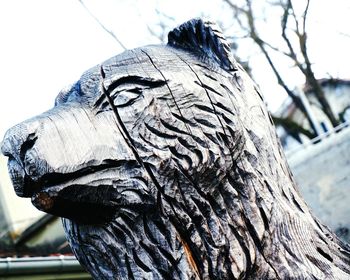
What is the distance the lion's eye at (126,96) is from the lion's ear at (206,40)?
178 mm

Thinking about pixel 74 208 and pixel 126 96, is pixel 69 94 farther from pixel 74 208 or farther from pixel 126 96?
pixel 74 208

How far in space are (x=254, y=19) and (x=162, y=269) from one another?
353 inches

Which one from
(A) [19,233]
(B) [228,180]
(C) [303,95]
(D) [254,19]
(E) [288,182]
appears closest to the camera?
(B) [228,180]

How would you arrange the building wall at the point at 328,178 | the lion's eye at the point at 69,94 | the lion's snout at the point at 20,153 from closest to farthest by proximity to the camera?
the lion's snout at the point at 20,153 → the lion's eye at the point at 69,94 → the building wall at the point at 328,178

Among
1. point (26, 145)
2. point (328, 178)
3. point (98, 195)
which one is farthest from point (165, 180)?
point (328, 178)

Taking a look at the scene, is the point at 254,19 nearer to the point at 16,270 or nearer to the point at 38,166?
the point at 16,270

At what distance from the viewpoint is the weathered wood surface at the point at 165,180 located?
35.3 inches

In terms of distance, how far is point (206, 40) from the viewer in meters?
1.09

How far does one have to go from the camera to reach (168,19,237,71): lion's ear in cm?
108

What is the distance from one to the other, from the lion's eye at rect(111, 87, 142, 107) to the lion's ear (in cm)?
18

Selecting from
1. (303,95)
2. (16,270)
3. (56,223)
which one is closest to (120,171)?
(16,270)

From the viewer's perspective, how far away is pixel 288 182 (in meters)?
1.07

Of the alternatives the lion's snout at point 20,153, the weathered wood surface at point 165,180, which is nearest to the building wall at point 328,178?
the weathered wood surface at point 165,180

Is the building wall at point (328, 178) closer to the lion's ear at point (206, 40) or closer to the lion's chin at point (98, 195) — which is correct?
the lion's ear at point (206, 40)
